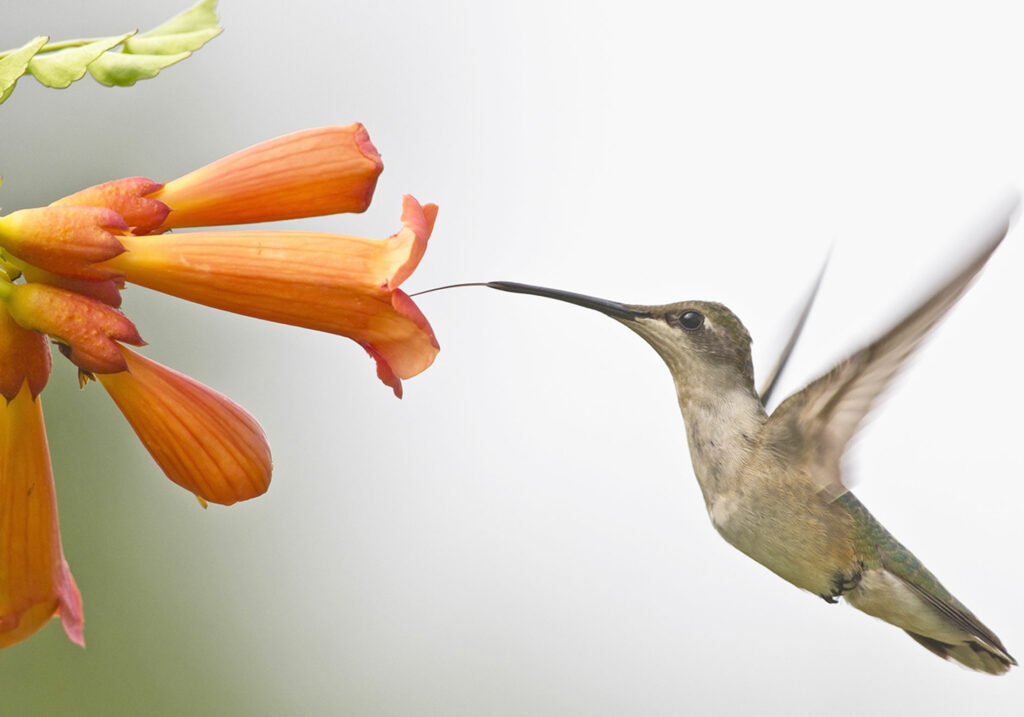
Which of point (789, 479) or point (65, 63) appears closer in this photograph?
point (65, 63)

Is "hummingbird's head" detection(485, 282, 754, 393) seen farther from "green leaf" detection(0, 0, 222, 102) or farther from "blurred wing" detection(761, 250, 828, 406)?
"green leaf" detection(0, 0, 222, 102)

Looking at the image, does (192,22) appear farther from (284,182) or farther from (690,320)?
(690,320)

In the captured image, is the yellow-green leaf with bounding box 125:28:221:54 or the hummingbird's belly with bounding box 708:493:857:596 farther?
the hummingbird's belly with bounding box 708:493:857:596

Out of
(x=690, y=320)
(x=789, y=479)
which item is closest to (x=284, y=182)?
(x=690, y=320)

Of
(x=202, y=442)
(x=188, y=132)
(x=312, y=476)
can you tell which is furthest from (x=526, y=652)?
(x=202, y=442)

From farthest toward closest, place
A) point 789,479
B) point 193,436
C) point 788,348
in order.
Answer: point 788,348
point 789,479
point 193,436

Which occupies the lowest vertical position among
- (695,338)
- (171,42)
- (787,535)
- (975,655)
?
(975,655)

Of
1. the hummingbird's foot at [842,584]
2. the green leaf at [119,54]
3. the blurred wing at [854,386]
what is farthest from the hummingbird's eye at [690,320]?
the green leaf at [119,54]

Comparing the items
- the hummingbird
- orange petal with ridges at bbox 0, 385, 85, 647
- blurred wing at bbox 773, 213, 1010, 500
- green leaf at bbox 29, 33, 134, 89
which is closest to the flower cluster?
orange petal with ridges at bbox 0, 385, 85, 647
